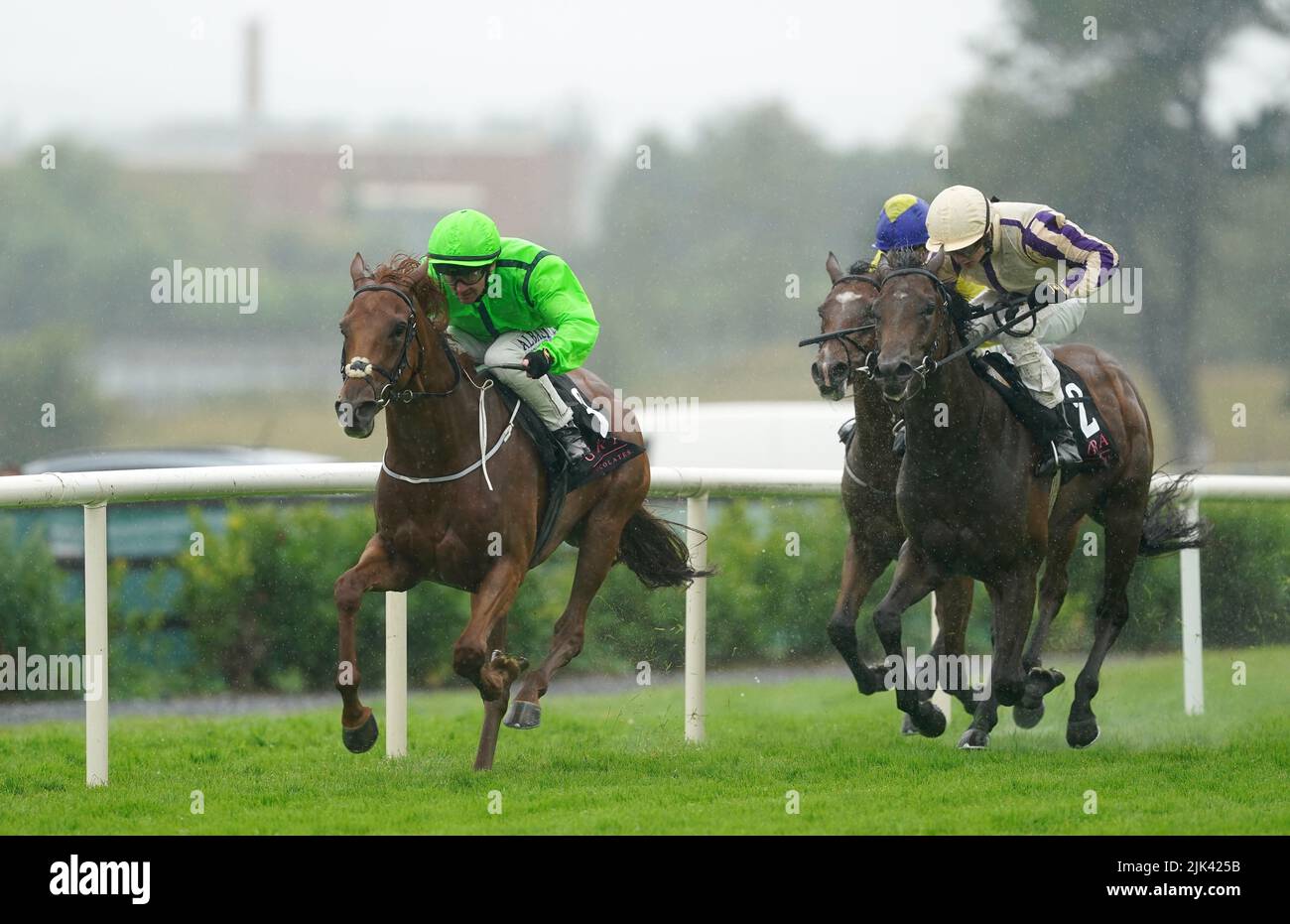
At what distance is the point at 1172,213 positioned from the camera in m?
20.7

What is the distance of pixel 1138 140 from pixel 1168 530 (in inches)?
552

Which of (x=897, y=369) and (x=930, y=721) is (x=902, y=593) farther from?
(x=897, y=369)

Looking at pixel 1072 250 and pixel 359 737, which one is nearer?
pixel 359 737

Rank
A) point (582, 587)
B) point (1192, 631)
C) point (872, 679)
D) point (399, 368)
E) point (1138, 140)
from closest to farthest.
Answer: point (399, 368) → point (582, 587) → point (872, 679) → point (1192, 631) → point (1138, 140)

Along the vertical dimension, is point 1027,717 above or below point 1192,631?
below

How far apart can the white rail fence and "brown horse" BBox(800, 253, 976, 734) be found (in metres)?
0.55

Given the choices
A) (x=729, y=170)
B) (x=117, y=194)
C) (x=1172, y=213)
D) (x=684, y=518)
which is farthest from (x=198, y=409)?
(x=684, y=518)

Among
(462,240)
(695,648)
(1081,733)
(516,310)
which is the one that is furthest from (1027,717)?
(462,240)

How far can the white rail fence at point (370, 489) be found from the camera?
5090mm

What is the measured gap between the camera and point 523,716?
208 inches

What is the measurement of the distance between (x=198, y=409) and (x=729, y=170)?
845 cm

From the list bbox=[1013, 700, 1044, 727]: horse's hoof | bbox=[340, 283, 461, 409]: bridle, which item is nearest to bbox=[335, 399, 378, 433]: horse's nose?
bbox=[340, 283, 461, 409]: bridle
